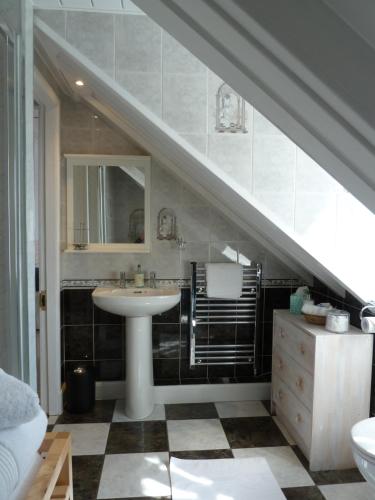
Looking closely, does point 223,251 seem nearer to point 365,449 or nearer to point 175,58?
point 175,58

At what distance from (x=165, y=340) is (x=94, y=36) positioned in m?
2.23

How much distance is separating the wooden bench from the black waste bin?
1.52 metres

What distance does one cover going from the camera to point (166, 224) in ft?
10.1

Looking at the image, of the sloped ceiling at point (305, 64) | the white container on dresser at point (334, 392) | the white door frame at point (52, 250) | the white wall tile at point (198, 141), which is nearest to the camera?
the sloped ceiling at point (305, 64)

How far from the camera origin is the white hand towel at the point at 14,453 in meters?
0.75

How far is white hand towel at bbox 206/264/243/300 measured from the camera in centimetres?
300

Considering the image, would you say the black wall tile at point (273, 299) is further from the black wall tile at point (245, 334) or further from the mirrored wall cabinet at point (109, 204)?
the mirrored wall cabinet at point (109, 204)

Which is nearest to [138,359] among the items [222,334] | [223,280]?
[222,334]

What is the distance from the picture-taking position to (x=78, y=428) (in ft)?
8.69

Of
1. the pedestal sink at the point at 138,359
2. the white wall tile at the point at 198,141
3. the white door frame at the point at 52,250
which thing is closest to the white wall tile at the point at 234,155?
the white wall tile at the point at 198,141

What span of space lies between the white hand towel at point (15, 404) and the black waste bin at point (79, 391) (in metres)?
2.18

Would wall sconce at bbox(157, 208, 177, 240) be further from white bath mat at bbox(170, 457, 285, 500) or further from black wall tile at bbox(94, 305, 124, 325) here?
white bath mat at bbox(170, 457, 285, 500)

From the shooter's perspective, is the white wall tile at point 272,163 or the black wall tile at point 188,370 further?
the black wall tile at point 188,370

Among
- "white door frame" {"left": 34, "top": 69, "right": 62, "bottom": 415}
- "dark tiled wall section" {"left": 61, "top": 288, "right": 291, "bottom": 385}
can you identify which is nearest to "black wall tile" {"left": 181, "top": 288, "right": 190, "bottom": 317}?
"dark tiled wall section" {"left": 61, "top": 288, "right": 291, "bottom": 385}
